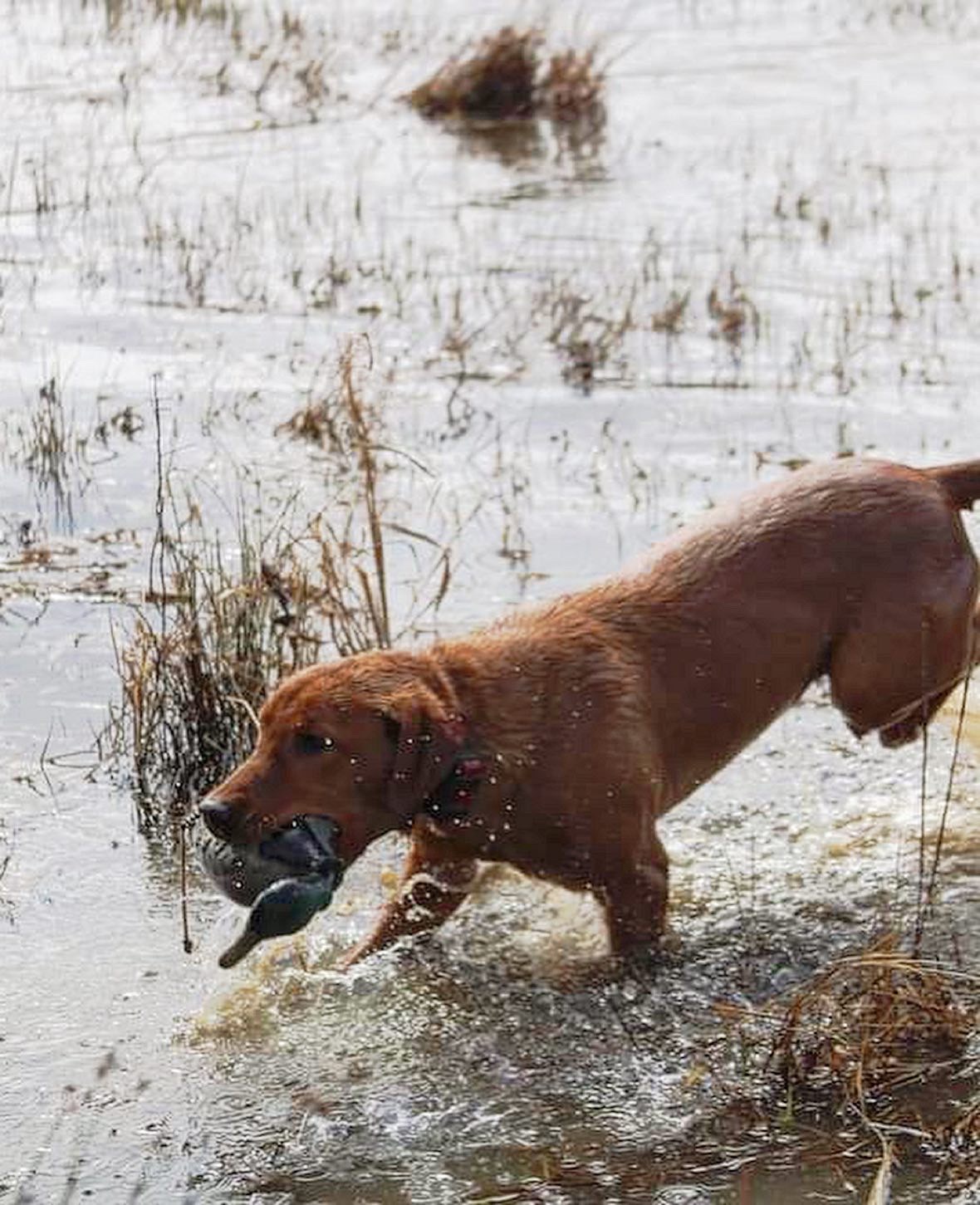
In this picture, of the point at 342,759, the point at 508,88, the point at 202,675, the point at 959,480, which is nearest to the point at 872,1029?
the point at 342,759

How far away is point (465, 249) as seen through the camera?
12688mm

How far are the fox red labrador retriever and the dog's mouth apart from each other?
30mm

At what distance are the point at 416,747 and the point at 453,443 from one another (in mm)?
4481

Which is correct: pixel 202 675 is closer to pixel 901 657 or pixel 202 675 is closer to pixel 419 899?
pixel 419 899

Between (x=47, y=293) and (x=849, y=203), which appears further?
(x=849, y=203)

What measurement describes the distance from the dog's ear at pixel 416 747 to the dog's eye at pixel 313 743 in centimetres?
14

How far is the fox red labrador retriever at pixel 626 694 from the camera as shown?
18.6 feet

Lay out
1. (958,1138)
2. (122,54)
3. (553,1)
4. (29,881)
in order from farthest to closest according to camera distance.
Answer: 1. (553,1)
2. (122,54)
3. (29,881)
4. (958,1138)

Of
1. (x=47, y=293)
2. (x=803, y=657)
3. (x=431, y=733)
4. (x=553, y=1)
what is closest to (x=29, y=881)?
(x=431, y=733)

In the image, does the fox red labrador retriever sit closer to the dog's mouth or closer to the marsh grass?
the dog's mouth

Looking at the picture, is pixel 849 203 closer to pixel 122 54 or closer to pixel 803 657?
pixel 122 54

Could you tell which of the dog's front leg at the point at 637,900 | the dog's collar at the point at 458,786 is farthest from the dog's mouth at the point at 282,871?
the dog's front leg at the point at 637,900

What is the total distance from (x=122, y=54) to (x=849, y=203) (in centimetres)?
560

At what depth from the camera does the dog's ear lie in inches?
223
